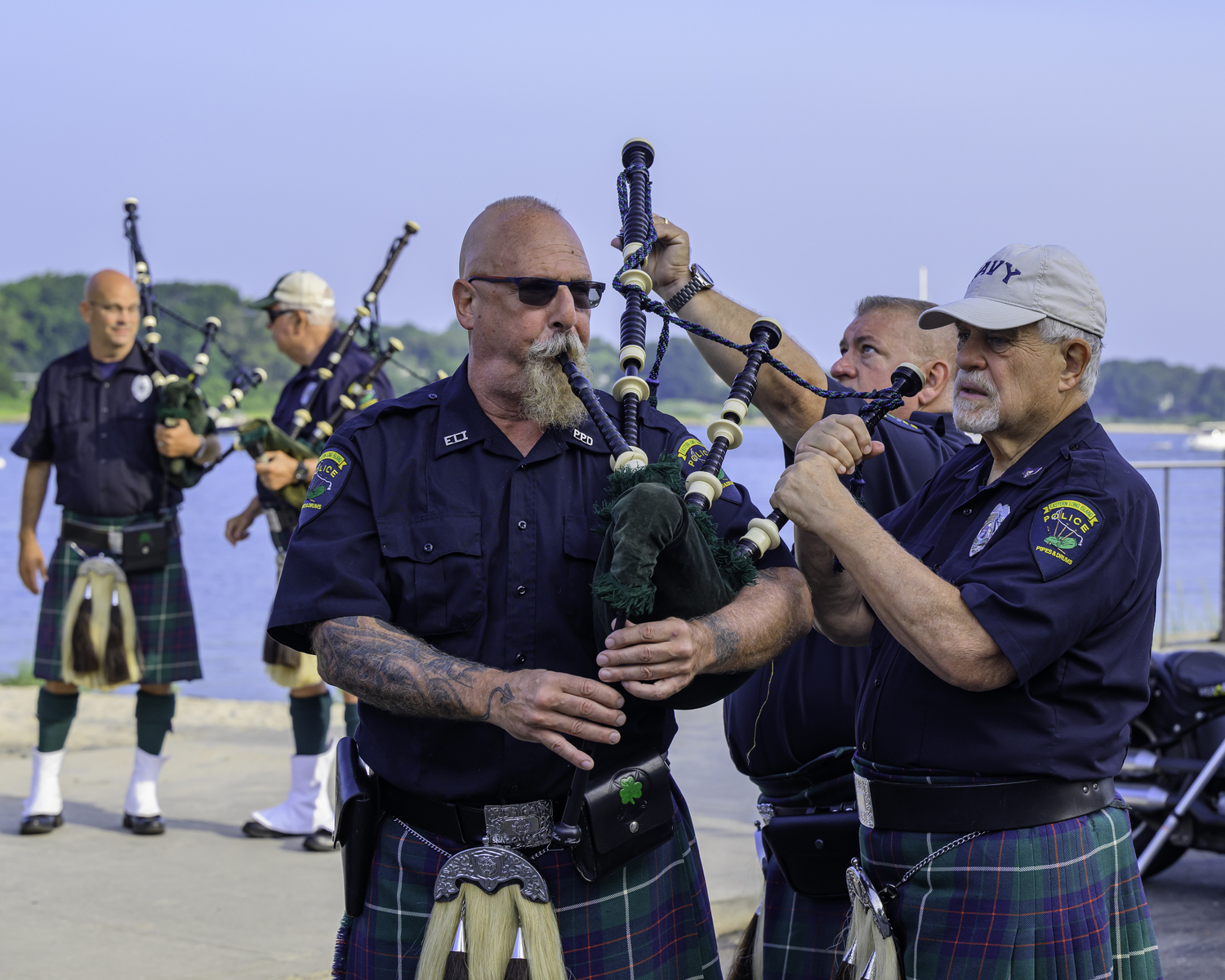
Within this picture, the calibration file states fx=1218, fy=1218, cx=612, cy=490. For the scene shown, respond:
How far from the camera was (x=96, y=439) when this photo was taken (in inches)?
181

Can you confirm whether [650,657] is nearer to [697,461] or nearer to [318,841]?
[697,461]

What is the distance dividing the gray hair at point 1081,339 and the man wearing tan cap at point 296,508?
9.96 feet

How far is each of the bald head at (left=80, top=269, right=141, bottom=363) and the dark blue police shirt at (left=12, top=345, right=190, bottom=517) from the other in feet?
0.22

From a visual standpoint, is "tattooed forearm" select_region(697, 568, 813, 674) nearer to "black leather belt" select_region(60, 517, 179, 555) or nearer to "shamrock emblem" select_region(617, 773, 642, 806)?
"shamrock emblem" select_region(617, 773, 642, 806)

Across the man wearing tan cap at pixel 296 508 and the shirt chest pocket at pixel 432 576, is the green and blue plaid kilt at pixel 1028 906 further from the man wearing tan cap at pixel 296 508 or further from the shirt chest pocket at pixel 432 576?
the man wearing tan cap at pixel 296 508

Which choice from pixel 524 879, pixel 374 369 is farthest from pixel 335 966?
pixel 374 369

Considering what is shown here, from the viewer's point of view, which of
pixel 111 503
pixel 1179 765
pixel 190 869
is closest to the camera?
pixel 1179 765

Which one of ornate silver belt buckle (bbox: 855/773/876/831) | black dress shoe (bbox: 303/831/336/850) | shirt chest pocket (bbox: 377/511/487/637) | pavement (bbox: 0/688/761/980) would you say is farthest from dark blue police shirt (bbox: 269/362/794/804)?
black dress shoe (bbox: 303/831/336/850)

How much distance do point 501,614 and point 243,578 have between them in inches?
639

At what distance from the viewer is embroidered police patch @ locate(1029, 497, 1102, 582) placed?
180 centimetres

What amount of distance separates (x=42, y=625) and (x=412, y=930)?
3.20 m

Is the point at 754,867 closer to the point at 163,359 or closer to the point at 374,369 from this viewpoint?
the point at 374,369

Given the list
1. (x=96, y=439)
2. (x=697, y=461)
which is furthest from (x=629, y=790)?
(x=96, y=439)

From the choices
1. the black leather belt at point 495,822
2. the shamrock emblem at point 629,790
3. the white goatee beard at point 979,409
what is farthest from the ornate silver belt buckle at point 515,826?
the white goatee beard at point 979,409
